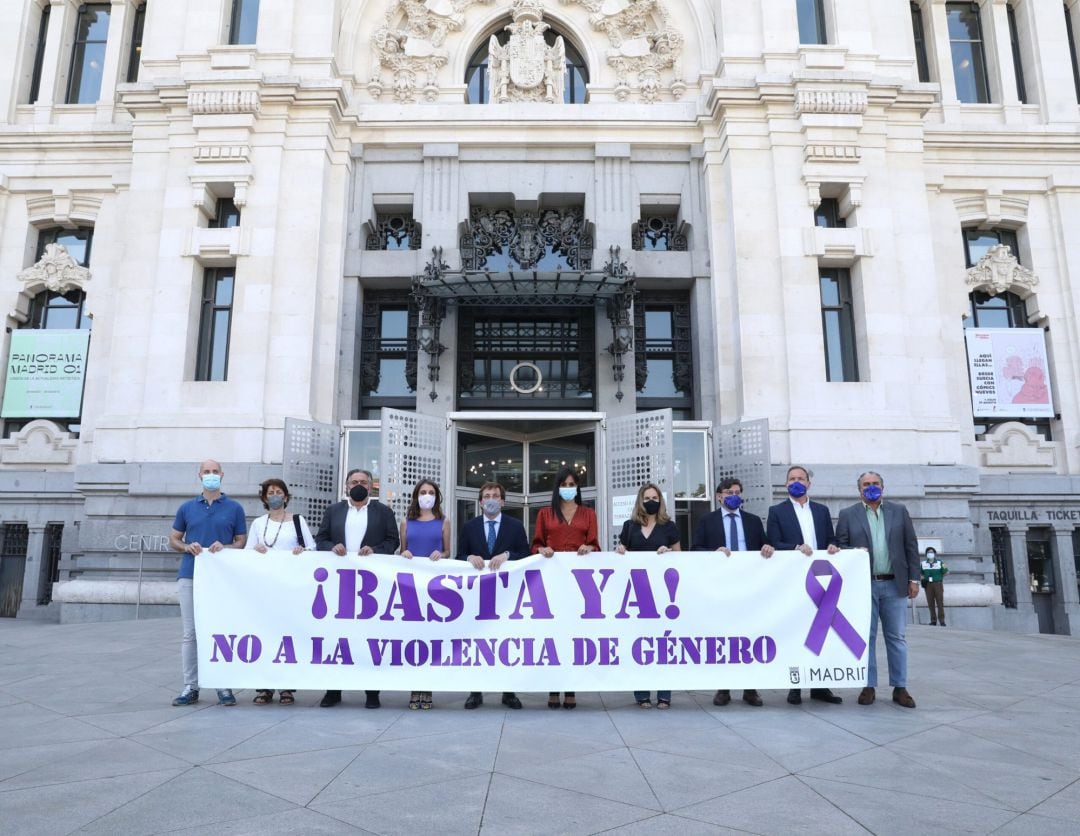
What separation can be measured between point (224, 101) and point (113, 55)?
234 inches

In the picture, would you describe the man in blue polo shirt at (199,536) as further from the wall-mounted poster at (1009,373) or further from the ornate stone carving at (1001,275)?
the ornate stone carving at (1001,275)

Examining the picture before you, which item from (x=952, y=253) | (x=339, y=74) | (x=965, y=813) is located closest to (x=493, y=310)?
(x=339, y=74)

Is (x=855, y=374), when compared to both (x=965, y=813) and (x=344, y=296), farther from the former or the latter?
(x=965, y=813)

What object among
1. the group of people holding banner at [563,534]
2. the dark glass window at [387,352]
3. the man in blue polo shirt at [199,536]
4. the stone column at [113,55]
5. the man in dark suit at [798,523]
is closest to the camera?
the man in blue polo shirt at [199,536]

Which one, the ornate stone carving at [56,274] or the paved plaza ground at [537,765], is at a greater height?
the ornate stone carving at [56,274]

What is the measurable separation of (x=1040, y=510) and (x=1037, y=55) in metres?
12.1

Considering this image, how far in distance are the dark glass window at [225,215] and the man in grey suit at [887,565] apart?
15839mm

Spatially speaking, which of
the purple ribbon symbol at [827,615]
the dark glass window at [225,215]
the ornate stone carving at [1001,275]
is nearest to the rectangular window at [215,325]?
the dark glass window at [225,215]

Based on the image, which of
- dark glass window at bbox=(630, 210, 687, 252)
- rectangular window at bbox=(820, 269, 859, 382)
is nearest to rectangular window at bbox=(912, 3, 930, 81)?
rectangular window at bbox=(820, 269, 859, 382)

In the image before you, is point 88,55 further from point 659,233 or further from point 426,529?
point 426,529

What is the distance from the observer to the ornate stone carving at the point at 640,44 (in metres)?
20.1

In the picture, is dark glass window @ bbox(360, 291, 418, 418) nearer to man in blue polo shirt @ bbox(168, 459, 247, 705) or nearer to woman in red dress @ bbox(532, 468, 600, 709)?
man in blue polo shirt @ bbox(168, 459, 247, 705)

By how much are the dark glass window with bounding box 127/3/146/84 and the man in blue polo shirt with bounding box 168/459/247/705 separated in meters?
18.4

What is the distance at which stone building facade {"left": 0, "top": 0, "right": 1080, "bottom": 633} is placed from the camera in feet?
56.1
